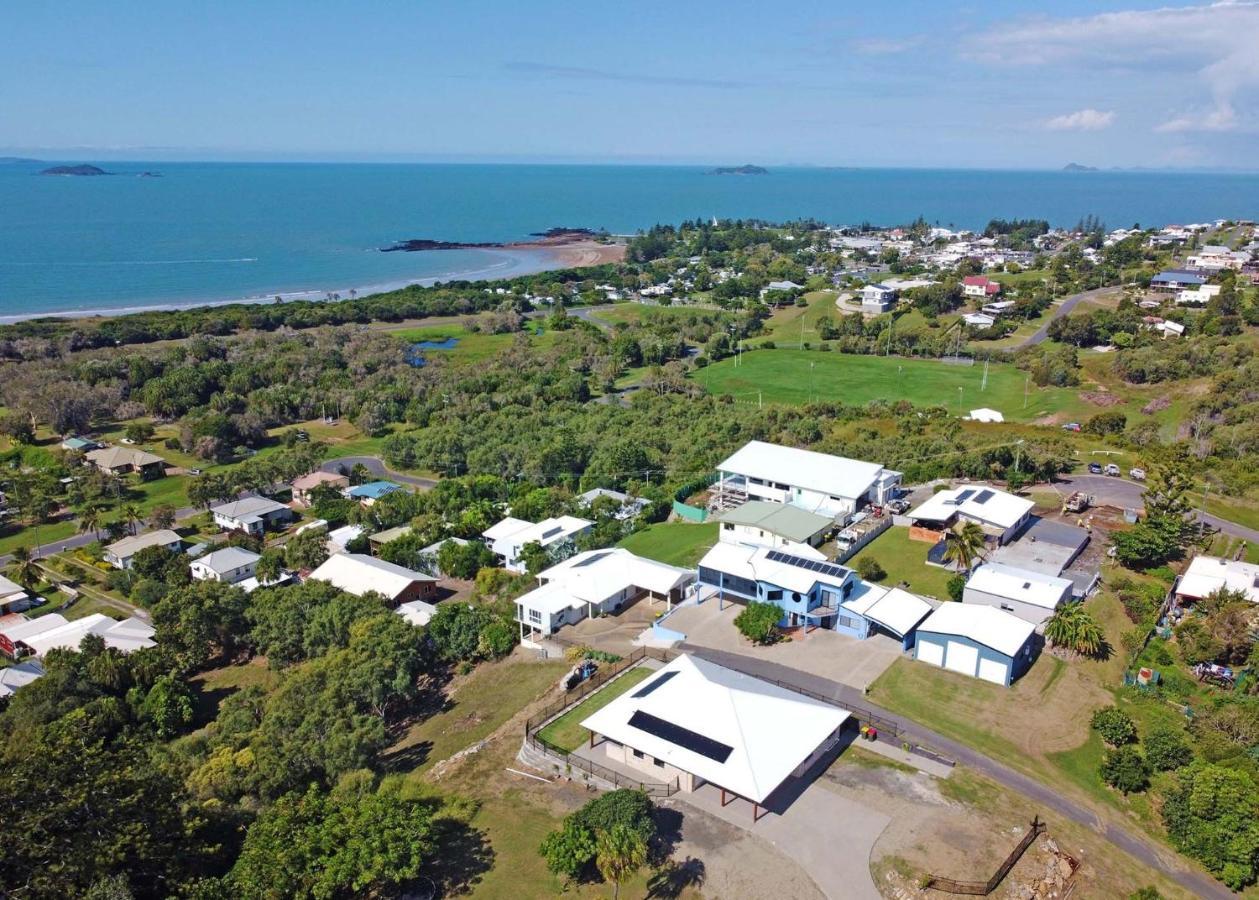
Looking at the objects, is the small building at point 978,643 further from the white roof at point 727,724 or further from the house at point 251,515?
the house at point 251,515

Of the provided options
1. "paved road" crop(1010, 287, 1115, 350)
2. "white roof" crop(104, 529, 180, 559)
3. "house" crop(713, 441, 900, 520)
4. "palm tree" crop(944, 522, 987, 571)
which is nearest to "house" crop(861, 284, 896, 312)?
"paved road" crop(1010, 287, 1115, 350)

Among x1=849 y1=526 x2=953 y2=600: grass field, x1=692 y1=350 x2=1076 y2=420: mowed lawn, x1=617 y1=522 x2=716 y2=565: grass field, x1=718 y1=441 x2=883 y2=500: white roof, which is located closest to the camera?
x1=849 y1=526 x2=953 y2=600: grass field

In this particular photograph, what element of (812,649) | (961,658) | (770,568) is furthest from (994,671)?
(770,568)

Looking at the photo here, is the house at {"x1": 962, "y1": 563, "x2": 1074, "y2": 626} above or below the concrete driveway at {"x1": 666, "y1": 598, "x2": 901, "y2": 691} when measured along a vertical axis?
above

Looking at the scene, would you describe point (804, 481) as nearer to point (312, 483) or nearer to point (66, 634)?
point (312, 483)

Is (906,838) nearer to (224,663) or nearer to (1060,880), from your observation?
(1060,880)

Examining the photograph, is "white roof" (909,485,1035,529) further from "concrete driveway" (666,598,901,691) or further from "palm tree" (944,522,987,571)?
Result: "concrete driveway" (666,598,901,691)

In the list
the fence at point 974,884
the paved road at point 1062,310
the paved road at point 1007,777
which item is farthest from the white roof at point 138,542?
the paved road at point 1062,310

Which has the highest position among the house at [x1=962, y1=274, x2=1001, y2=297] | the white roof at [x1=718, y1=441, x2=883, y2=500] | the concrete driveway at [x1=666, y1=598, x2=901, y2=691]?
the house at [x1=962, y1=274, x2=1001, y2=297]
